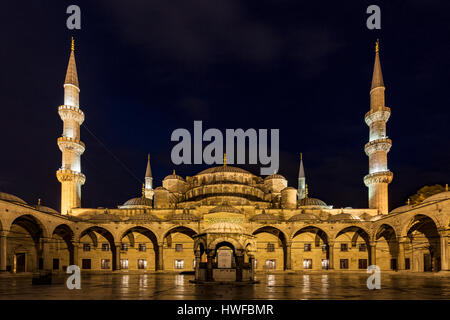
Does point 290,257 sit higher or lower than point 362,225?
lower

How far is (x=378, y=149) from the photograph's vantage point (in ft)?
152

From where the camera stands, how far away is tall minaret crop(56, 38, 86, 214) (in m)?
45.5

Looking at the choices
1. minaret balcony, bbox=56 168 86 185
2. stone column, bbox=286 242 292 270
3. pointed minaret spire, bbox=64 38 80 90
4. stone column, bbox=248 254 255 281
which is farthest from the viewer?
pointed minaret spire, bbox=64 38 80 90

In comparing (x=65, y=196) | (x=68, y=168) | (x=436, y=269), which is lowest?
(x=436, y=269)

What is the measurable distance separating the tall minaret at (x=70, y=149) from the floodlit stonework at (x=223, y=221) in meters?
0.12

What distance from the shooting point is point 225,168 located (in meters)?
54.1

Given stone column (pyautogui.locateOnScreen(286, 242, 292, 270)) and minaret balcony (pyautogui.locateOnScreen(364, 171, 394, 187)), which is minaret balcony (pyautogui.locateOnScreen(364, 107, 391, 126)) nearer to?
minaret balcony (pyautogui.locateOnScreen(364, 171, 394, 187))

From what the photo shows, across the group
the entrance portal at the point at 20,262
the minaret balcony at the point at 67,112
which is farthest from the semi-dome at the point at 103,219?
the minaret balcony at the point at 67,112

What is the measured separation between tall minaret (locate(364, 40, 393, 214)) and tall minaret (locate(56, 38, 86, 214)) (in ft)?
119

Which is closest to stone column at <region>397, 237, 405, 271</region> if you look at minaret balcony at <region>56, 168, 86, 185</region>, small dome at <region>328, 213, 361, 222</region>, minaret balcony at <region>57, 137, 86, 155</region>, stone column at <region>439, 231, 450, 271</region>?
small dome at <region>328, 213, 361, 222</region>

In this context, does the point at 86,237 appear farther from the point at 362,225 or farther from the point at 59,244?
the point at 362,225
